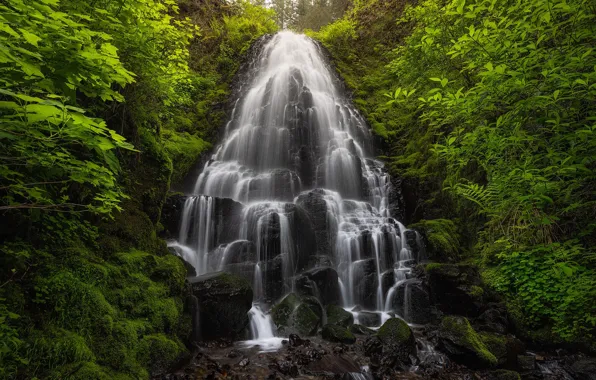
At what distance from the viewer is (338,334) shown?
263 inches

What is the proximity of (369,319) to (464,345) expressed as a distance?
2.64 m

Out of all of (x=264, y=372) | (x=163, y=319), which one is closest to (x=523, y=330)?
(x=264, y=372)

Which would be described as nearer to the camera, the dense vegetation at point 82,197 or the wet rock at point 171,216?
the dense vegetation at point 82,197

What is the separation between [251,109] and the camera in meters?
17.6

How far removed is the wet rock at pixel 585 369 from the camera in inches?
215

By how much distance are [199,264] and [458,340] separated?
7021 mm

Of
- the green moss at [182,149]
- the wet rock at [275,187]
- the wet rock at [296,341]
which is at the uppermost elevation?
the green moss at [182,149]

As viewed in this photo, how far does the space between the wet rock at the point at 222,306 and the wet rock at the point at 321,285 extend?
84.3 inches

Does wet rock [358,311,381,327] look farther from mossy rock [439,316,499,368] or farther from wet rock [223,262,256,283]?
wet rock [223,262,256,283]

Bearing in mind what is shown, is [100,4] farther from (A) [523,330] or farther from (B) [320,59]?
(B) [320,59]

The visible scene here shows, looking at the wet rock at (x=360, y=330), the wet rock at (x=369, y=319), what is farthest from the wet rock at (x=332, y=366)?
the wet rock at (x=369, y=319)

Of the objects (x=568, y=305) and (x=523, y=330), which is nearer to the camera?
(x=568, y=305)

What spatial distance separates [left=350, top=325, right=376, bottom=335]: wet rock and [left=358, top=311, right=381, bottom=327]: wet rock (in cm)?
70

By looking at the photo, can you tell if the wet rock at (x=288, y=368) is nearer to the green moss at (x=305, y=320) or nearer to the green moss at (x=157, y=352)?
the green moss at (x=305, y=320)
